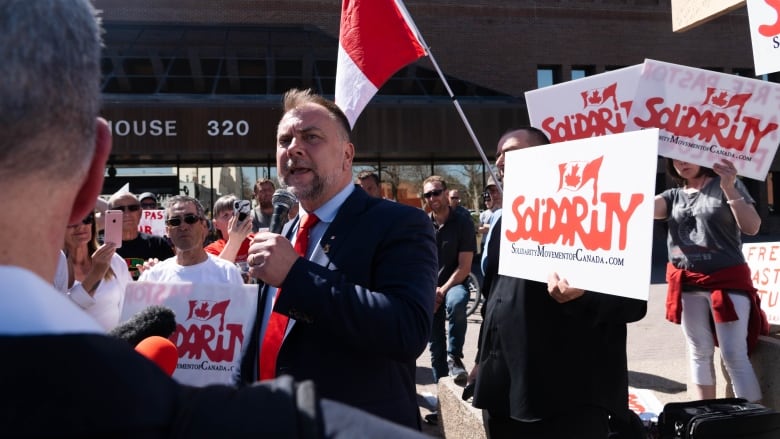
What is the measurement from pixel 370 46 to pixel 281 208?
88.4 inches

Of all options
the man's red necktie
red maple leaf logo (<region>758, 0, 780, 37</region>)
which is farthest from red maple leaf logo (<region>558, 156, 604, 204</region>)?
red maple leaf logo (<region>758, 0, 780, 37</region>)

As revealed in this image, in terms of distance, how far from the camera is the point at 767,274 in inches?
205

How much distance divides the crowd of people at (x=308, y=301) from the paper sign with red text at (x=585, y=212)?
13 cm

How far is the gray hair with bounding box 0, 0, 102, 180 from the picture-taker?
0.71m

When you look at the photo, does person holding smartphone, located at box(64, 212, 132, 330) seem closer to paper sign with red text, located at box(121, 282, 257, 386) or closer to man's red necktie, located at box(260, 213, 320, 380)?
paper sign with red text, located at box(121, 282, 257, 386)

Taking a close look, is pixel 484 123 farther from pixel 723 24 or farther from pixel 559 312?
pixel 559 312

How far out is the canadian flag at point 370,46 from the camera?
432 centimetres

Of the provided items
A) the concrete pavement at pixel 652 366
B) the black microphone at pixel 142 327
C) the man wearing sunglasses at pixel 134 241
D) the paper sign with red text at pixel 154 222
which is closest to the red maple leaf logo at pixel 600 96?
the concrete pavement at pixel 652 366

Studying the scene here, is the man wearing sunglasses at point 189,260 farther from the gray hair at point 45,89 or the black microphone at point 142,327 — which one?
the gray hair at point 45,89

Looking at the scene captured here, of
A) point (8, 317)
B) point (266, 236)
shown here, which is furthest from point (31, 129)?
point (266, 236)

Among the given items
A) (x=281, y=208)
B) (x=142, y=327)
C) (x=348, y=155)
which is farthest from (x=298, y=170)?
(x=142, y=327)

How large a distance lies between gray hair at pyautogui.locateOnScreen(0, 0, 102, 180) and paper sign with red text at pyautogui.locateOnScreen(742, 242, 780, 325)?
214 inches

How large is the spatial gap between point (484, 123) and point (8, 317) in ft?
60.7

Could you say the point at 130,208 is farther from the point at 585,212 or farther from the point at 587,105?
the point at 585,212
